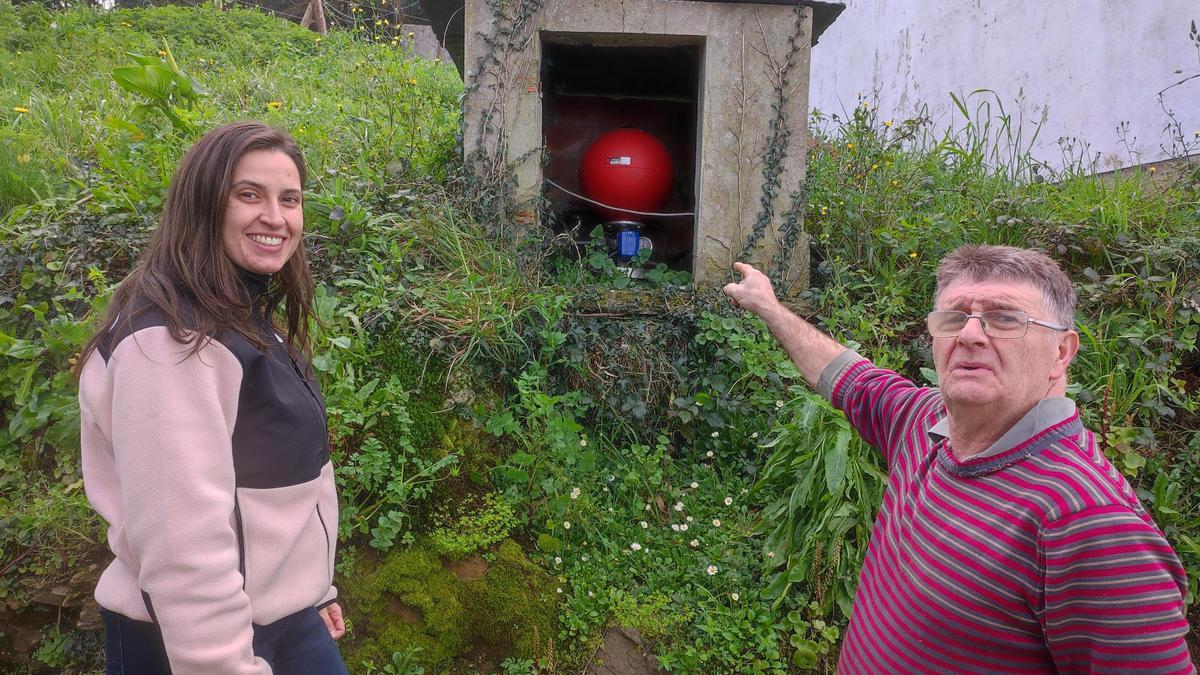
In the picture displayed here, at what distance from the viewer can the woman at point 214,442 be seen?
4.63 ft

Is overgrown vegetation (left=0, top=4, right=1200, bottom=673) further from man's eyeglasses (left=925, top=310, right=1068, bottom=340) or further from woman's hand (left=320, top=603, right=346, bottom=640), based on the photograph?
man's eyeglasses (left=925, top=310, right=1068, bottom=340)

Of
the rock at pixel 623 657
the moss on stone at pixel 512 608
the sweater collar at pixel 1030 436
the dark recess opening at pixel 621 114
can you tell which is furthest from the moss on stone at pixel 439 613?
the dark recess opening at pixel 621 114

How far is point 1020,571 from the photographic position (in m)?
1.56

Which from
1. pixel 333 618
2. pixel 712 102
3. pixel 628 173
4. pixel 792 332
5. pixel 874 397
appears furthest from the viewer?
pixel 628 173

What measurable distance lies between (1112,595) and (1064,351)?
612mm

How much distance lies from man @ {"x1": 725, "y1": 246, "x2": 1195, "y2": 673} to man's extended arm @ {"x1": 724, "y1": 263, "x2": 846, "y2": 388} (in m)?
0.40

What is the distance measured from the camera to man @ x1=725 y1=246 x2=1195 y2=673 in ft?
4.72

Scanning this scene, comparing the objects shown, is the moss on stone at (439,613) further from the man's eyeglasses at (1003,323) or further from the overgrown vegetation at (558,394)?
the man's eyeglasses at (1003,323)

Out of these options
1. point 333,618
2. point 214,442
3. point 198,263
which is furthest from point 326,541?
point 198,263

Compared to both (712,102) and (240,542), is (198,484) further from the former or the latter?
(712,102)

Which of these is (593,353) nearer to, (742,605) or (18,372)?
(742,605)

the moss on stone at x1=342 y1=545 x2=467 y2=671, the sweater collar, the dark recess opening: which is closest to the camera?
the sweater collar

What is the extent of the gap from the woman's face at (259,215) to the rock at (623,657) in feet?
6.76

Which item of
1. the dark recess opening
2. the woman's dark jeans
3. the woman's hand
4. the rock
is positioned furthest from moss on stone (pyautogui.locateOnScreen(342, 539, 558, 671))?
the dark recess opening
